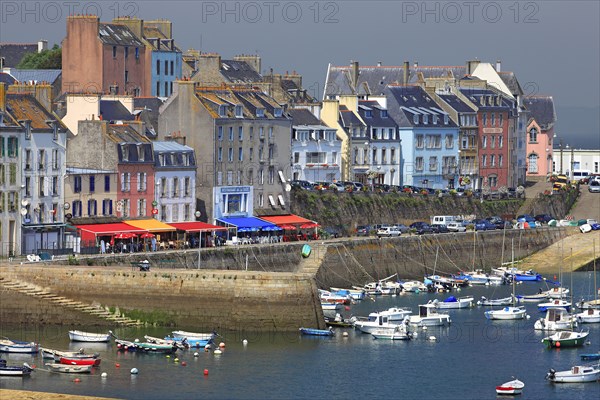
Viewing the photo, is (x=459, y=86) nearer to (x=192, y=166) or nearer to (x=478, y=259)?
(x=478, y=259)

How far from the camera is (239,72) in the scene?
136000mm

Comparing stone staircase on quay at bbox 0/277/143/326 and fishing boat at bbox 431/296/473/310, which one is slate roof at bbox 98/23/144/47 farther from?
stone staircase on quay at bbox 0/277/143/326

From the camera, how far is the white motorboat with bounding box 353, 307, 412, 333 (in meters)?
91.8

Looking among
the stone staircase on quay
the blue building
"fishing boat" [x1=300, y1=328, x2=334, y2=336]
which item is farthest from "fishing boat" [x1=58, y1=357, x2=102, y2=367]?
the blue building

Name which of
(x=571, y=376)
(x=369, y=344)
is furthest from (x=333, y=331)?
(x=571, y=376)

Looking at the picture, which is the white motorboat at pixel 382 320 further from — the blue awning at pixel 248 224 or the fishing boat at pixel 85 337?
the blue awning at pixel 248 224

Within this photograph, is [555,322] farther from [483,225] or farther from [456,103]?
[456,103]

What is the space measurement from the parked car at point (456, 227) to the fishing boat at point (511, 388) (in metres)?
43.6

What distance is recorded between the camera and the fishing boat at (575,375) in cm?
8069

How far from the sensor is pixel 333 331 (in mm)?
91812

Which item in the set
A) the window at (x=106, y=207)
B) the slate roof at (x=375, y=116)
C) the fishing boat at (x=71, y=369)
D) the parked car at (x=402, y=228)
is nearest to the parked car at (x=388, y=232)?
the parked car at (x=402, y=228)

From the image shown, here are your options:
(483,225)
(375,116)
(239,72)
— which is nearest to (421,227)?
(483,225)

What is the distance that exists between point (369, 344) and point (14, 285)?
16.2 metres

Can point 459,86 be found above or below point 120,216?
above
